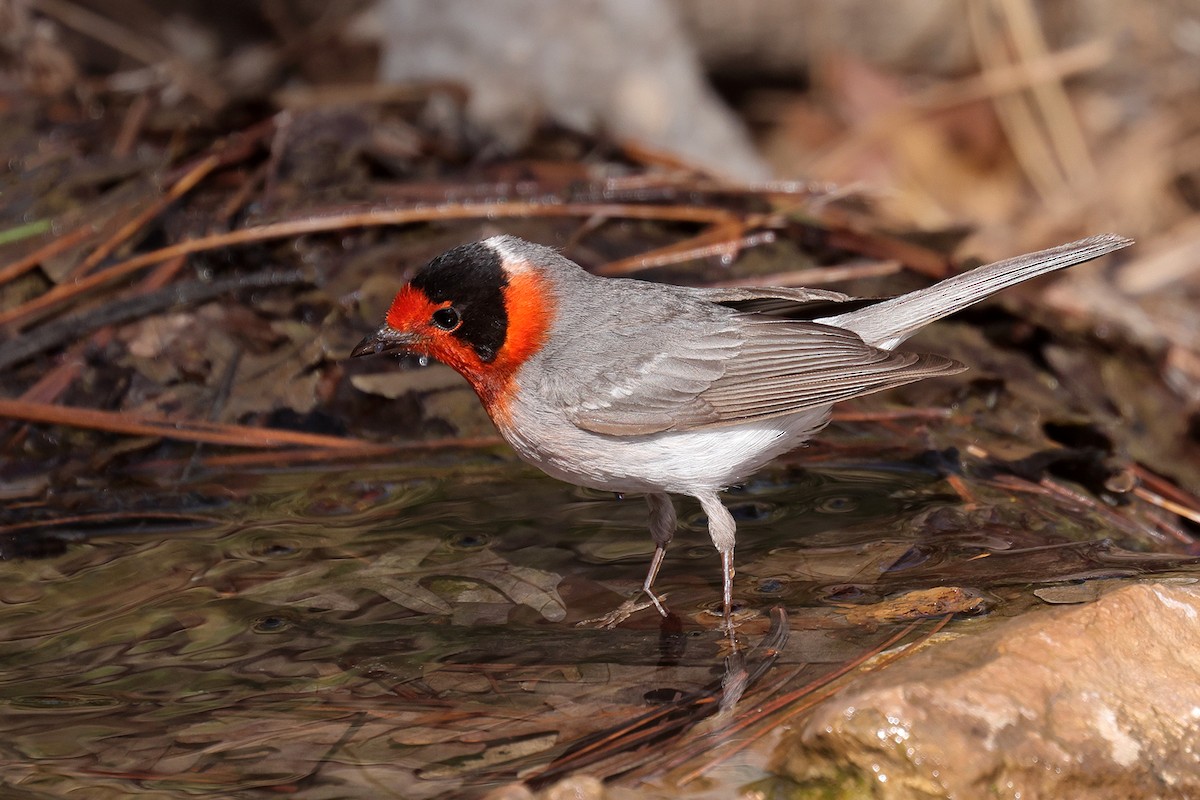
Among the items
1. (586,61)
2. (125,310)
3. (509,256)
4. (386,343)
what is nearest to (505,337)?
(509,256)

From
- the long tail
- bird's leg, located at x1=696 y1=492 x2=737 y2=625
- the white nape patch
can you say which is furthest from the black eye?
the long tail

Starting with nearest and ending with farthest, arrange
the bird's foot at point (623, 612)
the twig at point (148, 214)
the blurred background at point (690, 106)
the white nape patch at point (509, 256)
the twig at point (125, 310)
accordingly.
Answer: the bird's foot at point (623, 612) < the white nape patch at point (509, 256) < the twig at point (125, 310) < the twig at point (148, 214) < the blurred background at point (690, 106)

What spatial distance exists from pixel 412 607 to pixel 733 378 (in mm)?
1267

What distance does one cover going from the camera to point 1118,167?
8234mm

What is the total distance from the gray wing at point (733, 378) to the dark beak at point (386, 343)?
561 millimetres

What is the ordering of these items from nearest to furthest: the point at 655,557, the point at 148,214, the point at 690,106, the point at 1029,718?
Answer: the point at 1029,718
the point at 655,557
the point at 148,214
the point at 690,106

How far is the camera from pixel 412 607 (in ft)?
12.5

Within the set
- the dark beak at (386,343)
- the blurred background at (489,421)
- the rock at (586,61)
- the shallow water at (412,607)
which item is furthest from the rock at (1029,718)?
the rock at (586,61)

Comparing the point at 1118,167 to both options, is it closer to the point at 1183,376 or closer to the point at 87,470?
the point at 1183,376

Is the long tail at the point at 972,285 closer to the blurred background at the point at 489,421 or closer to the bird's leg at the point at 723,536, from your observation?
the blurred background at the point at 489,421

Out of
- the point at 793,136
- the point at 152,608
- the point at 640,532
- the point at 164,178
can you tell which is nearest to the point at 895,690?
the point at 640,532

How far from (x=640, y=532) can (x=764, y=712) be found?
1.41 metres

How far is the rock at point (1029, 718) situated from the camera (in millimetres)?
2740

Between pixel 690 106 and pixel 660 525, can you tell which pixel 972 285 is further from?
pixel 690 106
